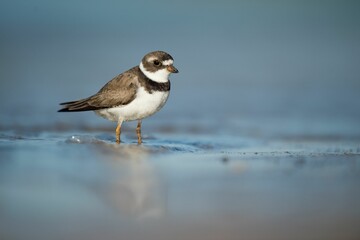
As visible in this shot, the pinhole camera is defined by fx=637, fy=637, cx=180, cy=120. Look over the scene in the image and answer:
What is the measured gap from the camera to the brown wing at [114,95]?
739cm

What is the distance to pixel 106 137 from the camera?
7.96 metres

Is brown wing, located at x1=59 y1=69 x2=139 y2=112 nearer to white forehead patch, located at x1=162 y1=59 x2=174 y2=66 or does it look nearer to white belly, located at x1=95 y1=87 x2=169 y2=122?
white belly, located at x1=95 y1=87 x2=169 y2=122

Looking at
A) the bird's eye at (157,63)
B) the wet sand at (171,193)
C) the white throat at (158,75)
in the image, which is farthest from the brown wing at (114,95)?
the wet sand at (171,193)

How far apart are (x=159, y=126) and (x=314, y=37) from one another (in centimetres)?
993

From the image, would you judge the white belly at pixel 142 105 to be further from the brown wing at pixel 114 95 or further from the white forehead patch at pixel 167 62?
the white forehead patch at pixel 167 62

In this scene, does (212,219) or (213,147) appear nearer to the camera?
(212,219)

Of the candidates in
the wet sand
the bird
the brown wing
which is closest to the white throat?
the bird

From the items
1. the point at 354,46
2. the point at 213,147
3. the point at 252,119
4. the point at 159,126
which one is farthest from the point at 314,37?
the point at 213,147

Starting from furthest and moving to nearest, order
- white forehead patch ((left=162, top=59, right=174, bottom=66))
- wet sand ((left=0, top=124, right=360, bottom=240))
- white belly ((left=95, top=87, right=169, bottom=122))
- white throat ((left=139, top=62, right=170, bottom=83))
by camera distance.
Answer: white forehead patch ((left=162, top=59, right=174, bottom=66))
white throat ((left=139, top=62, right=170, bottom=83))
white belly ((left=95, top=87, right=169, bottom=122))
wet sand ((left=0, top=124, right=360, bottom=240))

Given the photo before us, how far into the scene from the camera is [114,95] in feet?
24.7

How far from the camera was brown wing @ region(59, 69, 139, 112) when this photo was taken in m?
7.39

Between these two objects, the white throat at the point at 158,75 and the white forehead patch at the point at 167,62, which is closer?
the white throat at the point at 158,75

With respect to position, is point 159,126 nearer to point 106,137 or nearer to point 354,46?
point 106,137

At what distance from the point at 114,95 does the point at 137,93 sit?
13.0 inches
